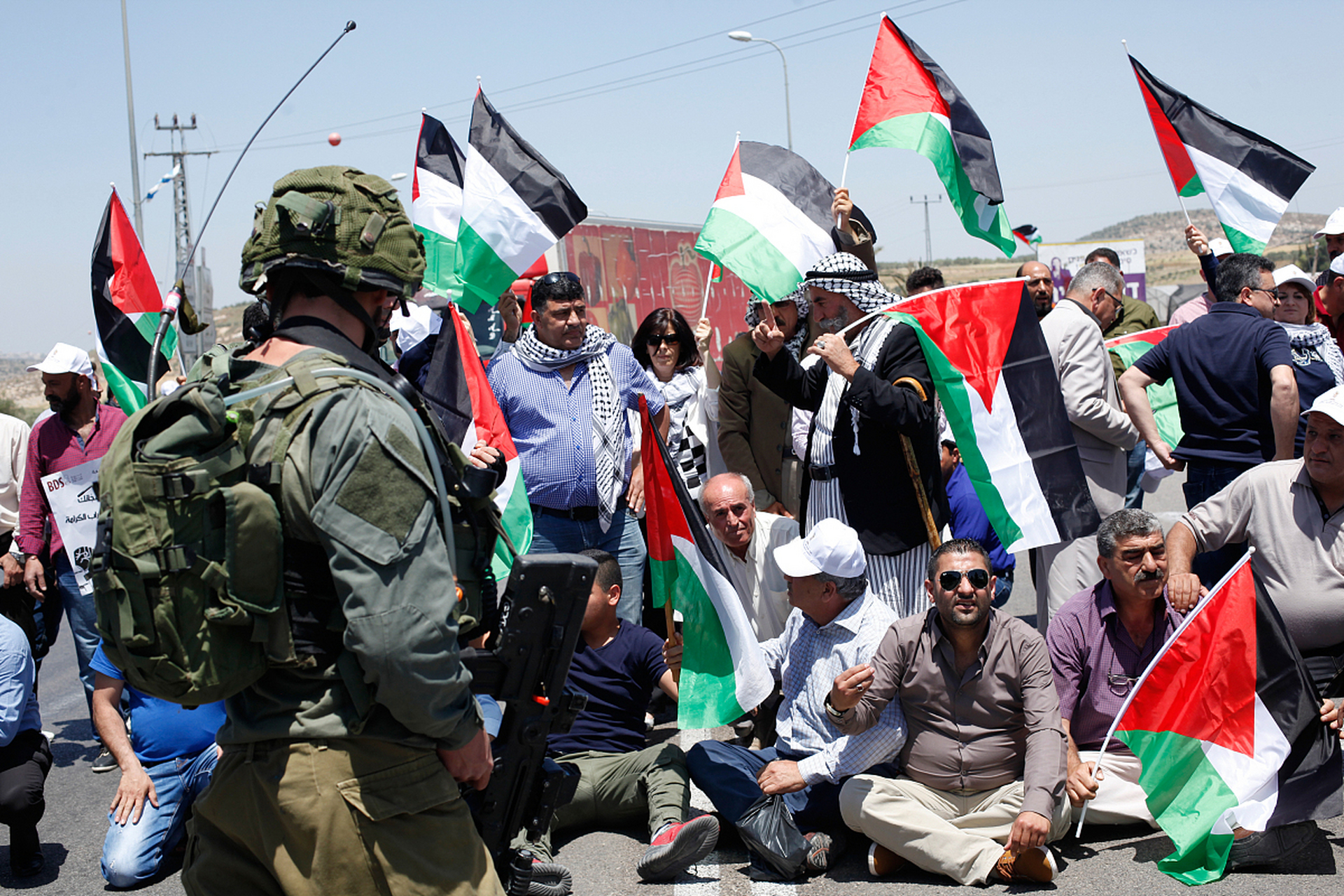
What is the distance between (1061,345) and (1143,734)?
92.9 inches

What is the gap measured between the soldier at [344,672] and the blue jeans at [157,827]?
253cm

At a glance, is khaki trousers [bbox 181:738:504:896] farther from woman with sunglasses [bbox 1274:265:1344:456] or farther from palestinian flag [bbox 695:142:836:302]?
woman with sunglasses [bbox 1274:265:1344:456]

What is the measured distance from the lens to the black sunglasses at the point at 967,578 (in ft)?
14.5

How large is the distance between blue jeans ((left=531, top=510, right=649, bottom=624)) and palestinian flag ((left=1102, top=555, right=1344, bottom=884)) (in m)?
2.44

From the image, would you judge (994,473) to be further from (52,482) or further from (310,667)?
(52,482)

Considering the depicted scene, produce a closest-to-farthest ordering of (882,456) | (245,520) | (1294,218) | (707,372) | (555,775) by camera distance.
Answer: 1. (245,520)
2. (555,775)
3. (882,456)
4. (707,372)
5. (1294,218)

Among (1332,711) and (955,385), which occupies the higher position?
(955,385)

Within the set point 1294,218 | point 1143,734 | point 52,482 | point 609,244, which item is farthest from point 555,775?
point 1294,218

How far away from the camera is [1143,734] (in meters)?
4.31

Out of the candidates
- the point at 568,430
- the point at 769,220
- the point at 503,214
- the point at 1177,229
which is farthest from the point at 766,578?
the point at 1177,229

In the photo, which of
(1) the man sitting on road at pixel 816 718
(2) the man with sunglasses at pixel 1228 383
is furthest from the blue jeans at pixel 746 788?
(2) the man with sunglasses at pixel 1228 383

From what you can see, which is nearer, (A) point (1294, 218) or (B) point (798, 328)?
(B) point (798, 328)

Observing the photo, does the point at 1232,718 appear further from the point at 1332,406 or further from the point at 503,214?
the point at 503,214

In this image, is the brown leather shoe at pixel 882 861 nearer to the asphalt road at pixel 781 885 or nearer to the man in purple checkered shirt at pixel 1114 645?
the asphalt road at pixel 781 885
